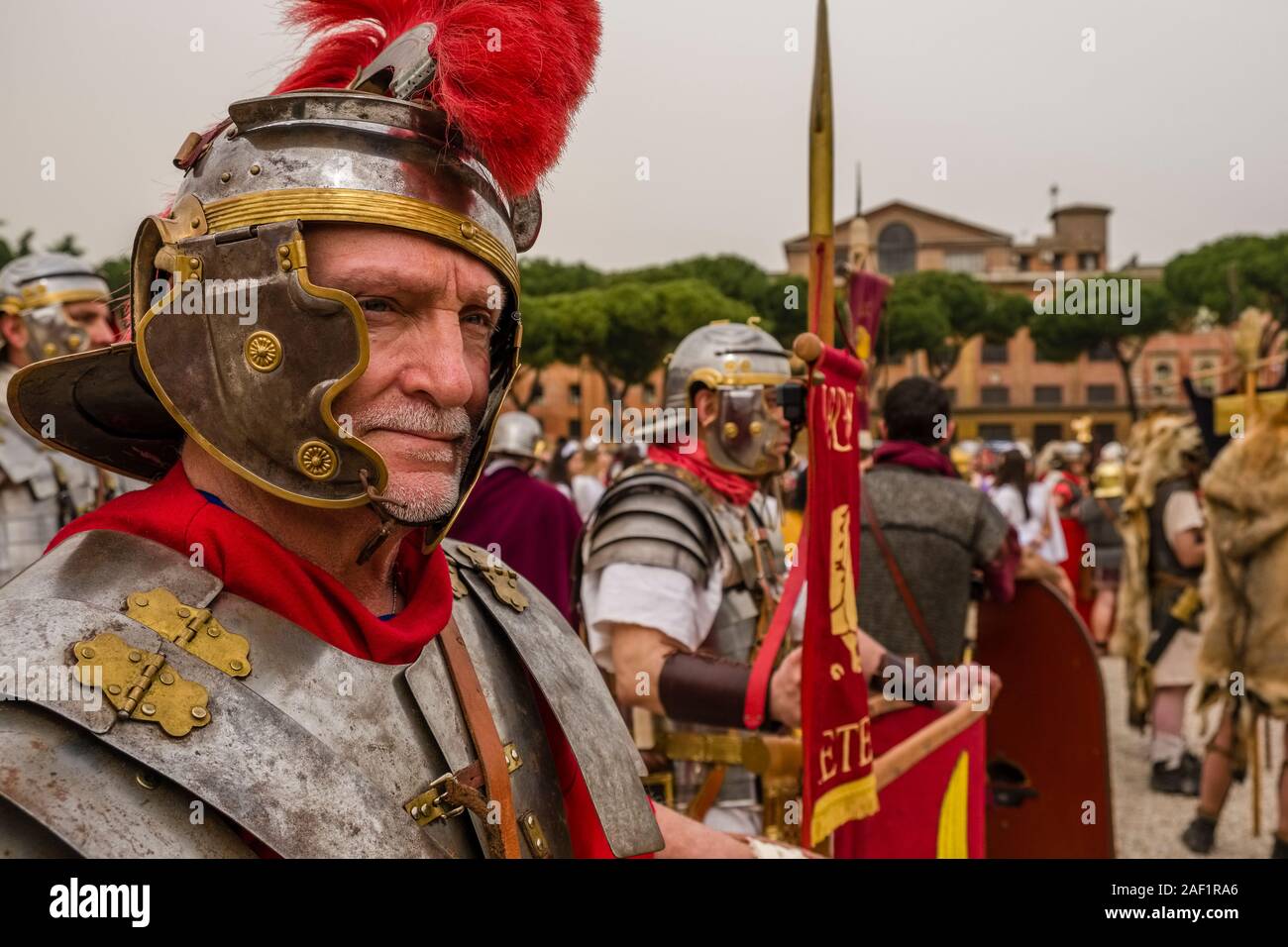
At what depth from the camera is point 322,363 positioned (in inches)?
63.4

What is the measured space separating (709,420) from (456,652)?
7.95 ft

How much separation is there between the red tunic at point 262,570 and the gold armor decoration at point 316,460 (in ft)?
0.40

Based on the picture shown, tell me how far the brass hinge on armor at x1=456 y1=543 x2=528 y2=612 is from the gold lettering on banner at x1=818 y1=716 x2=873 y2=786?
105 centimetres

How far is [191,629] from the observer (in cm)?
148

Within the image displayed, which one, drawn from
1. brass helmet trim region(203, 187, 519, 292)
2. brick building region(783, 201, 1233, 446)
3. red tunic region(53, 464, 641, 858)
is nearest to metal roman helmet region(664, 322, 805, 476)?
red tunic region(53, 464, 641, 858)

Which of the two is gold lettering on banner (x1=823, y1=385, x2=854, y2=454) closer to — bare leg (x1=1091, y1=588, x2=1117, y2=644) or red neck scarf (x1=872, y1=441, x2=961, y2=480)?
red neck scarf (x1=872, y1=441, x2=961, y2=480)

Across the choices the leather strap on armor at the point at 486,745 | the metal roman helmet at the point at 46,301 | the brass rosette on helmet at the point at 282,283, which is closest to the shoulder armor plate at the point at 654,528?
the leather strap on armor at the point at 486,745

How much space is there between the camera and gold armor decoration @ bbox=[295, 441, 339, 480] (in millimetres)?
1627

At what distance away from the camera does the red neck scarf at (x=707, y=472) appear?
4031mm

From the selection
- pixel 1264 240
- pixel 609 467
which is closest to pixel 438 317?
pixel 609 467

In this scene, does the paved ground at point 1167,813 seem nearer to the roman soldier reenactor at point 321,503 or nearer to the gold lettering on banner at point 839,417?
the gold lettering on banner at point 839,417
